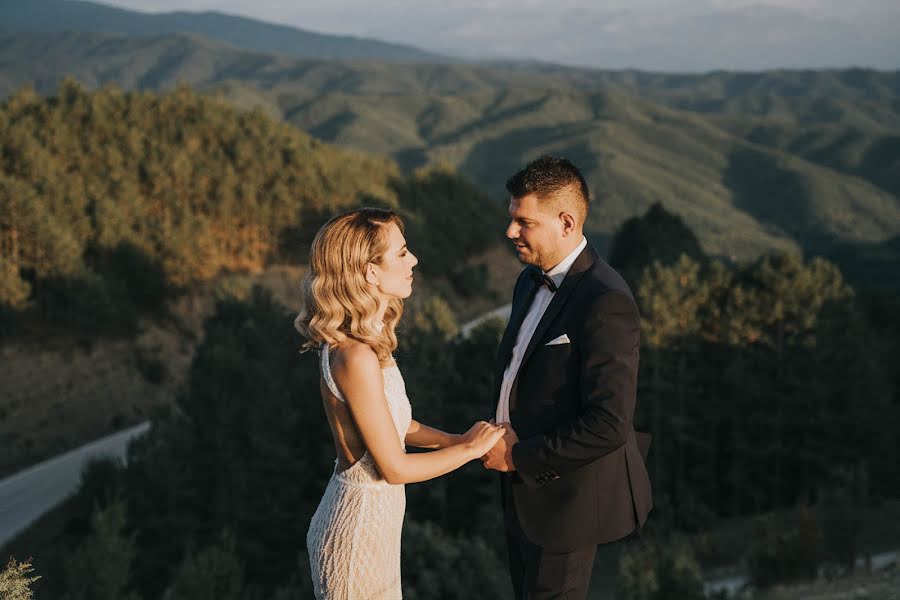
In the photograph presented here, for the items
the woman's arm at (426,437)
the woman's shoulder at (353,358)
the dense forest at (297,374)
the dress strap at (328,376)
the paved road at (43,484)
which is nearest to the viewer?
the woman's shoulder at (353,358)

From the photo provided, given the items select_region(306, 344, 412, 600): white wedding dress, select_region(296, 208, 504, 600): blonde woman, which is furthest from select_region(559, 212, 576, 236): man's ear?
select_region(306, 344, 412, 600): white wedding dress

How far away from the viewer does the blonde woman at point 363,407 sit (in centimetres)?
405

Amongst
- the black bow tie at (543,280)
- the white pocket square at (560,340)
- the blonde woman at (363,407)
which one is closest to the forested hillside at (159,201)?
the black bow tie at (543,280)

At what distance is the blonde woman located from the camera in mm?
4047

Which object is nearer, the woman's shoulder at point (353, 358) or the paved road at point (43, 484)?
the woman's shoulder at point (353, 358)

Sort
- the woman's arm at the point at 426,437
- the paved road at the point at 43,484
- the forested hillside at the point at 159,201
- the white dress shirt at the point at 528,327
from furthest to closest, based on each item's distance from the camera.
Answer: the forested hillside at the point at 159,201
the paved road at the point at 43,484
the woman's arm at the point at 426,437
the white dress shirt at the point at 528,327

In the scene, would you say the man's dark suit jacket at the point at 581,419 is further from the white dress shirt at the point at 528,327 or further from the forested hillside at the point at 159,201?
the forested hillside at the point at 159,201

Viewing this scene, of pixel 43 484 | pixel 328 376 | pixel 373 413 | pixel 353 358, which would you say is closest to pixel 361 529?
pixel 373 413

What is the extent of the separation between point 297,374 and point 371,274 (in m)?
24.2

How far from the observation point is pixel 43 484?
25.2m

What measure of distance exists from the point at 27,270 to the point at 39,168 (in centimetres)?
612

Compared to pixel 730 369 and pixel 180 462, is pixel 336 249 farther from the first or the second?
pixel 730 369

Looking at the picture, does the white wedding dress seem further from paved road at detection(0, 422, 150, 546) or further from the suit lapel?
paved road at detection(0, 422, 150, 546)

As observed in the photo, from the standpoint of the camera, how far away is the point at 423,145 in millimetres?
199375
